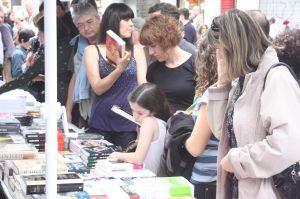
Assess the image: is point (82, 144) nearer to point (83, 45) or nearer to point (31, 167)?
point (31, 167)

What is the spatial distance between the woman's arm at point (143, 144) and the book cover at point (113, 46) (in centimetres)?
52

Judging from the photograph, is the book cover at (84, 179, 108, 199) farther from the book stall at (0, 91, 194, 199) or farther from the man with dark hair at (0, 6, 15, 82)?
the man with dark hair at (0, 6, 15, 82)

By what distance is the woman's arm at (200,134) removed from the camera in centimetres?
232

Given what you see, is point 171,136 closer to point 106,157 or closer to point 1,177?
point 106,157

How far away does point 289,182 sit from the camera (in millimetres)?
2018

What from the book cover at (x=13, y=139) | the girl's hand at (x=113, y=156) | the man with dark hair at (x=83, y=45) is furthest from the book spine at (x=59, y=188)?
the man with dark hair at (x=83, y=45)

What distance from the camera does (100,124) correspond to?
3.30 m

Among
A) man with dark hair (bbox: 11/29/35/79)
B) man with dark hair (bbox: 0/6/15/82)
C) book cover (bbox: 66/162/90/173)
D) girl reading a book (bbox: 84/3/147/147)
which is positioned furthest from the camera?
man with dark hair (bbox: 0/6/15/82)

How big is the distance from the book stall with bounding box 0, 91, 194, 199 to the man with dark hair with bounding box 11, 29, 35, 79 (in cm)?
332

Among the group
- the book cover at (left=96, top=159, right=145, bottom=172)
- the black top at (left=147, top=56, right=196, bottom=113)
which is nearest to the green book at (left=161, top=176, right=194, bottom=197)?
the book cover at (left=96, top=159, right=145, bottom=172)

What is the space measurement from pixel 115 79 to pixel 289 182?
56.6 inches

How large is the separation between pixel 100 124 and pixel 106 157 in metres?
0.64

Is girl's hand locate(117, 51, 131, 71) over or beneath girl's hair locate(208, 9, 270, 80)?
beneath

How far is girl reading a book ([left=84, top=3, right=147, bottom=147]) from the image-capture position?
3.21 m
